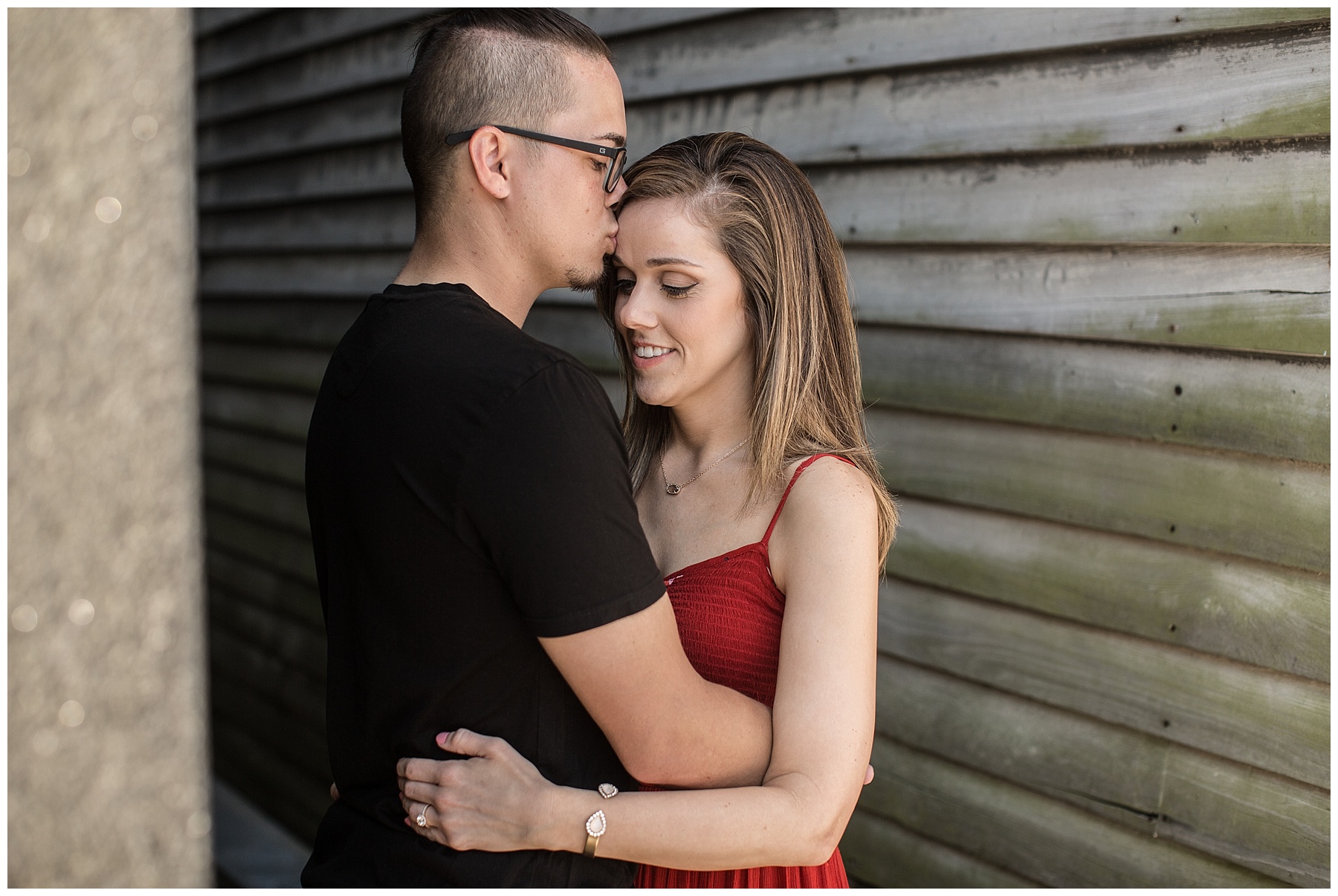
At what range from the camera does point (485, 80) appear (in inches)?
64.2

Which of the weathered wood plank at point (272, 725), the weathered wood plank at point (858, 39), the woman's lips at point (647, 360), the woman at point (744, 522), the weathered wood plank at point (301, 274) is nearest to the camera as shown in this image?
the woman at point (744, 522)

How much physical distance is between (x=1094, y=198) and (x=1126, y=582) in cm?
81

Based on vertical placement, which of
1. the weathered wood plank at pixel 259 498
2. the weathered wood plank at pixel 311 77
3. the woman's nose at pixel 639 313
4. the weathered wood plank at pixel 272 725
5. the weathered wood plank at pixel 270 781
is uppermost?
the weathered wood plank at pixel 311 77

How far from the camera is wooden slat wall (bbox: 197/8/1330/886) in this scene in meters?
1.94

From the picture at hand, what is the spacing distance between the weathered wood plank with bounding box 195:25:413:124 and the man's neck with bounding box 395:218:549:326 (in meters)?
2.37

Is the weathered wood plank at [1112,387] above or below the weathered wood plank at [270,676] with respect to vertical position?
above

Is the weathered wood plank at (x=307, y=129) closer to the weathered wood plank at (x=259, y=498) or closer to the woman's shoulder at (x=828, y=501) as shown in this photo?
the weathered wood plank at (x=259, y=498)

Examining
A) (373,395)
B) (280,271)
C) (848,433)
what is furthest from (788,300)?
(280,271)

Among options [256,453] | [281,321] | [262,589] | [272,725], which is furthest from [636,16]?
[272,725]

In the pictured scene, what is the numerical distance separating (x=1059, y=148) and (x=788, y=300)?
2.66ft

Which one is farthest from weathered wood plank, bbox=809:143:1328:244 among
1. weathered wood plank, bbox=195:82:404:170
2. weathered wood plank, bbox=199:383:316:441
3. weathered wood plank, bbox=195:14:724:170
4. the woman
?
→ weathered wood plank, bbox=199:383:316:441

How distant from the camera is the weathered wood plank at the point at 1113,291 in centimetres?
192

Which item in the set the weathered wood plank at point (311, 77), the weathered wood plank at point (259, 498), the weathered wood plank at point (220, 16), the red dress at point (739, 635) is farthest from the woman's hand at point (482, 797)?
the weathered wood plank at point (220, 16)

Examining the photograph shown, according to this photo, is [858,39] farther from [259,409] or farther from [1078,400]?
[259,409]
